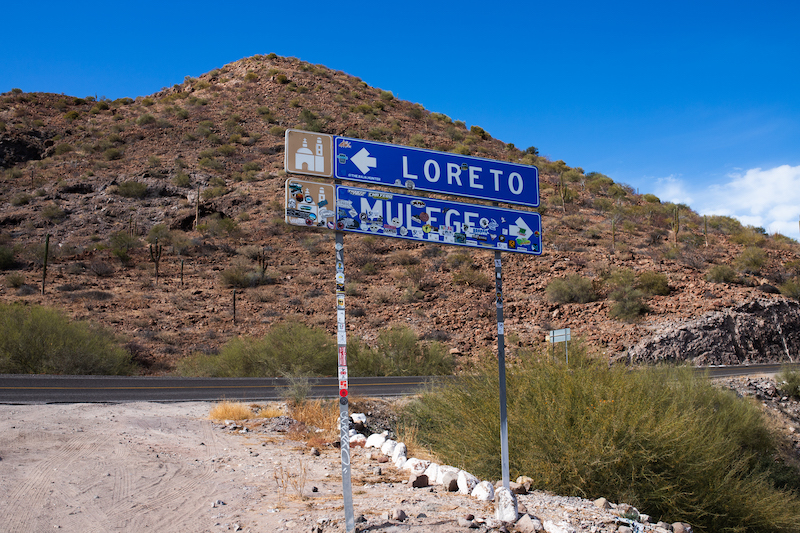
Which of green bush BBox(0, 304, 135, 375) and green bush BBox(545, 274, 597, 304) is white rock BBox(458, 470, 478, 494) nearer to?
green bush BBox(0, 304, 135, 375)

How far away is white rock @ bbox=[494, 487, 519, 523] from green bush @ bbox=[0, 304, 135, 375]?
1884 cm

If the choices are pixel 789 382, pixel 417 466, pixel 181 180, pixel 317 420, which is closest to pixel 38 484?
pixel 417 466

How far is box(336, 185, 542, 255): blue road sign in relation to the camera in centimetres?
554

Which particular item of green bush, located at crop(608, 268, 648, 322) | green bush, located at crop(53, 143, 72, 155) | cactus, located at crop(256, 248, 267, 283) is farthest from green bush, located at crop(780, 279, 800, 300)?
green bush, located at crop(53, 143, 72, 155)

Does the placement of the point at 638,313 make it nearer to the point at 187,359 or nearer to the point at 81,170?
the point at 187,359

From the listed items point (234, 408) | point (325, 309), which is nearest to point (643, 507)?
point (234, 408)

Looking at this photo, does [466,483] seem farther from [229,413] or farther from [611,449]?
[229,413]

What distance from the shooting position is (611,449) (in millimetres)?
6070

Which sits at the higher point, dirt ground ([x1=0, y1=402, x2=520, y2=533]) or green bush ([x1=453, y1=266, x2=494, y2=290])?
green bush ([x1=453, y1=266, x2=494, y2=290])

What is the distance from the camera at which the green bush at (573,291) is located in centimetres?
3128

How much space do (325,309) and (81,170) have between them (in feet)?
106

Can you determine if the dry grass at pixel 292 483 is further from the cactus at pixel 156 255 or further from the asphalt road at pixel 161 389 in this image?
the cactus at pixel 156 255

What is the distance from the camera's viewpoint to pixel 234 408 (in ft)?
39.2

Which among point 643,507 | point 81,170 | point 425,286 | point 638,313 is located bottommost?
point 643,507
